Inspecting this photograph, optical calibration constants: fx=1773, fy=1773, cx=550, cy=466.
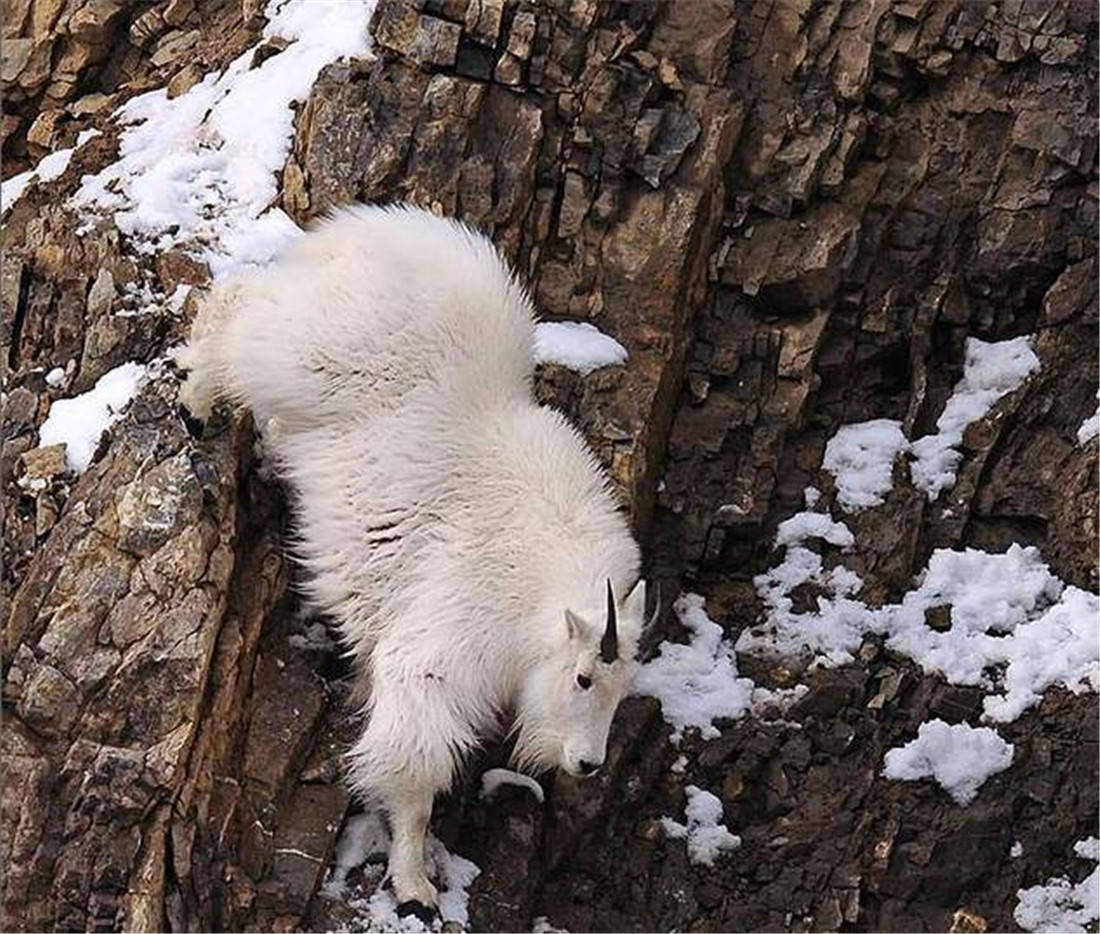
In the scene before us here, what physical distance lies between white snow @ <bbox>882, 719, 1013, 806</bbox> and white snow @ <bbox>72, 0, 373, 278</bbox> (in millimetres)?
4124

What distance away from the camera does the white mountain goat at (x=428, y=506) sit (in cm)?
805

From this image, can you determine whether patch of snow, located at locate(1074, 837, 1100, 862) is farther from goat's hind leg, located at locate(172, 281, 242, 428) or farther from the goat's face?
goat's hind leg, located at locate(172, 281, 242, 428)

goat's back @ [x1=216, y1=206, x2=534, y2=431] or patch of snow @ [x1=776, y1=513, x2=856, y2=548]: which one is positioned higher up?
goat's back @ [x1=216, y1=206, x2=534, y2=431]

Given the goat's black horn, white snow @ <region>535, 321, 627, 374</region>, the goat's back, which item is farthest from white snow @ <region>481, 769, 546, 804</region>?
white snow @ <region>535, 321, 627, 374</region>

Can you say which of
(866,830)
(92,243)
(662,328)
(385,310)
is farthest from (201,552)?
(866,830)

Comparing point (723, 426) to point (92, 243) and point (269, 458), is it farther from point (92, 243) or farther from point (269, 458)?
point (92, 243)

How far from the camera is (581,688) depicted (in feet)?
26.5

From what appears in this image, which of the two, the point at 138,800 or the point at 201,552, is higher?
the point at 201,552

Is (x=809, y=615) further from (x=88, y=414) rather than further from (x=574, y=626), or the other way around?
(x=88, y=414)

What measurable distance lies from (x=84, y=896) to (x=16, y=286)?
11.5 ft

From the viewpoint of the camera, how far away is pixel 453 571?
8227 millimetres

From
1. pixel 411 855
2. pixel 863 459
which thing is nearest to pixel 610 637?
pixel 411 855

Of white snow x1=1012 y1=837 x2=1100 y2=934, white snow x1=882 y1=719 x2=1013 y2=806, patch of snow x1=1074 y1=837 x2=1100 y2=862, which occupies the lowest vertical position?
white snow x1=1012 y1=837 x2=1100 y2=934

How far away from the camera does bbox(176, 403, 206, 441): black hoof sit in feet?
27.5
